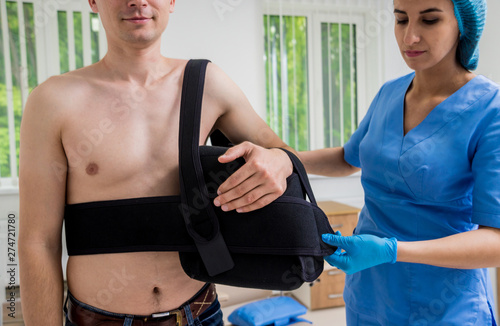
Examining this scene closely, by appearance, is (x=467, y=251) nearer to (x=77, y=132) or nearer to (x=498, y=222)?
(x=498, y=222)

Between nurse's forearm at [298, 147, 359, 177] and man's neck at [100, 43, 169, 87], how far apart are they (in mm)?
587

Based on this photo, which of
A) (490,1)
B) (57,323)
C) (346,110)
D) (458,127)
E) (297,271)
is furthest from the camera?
(346,110)

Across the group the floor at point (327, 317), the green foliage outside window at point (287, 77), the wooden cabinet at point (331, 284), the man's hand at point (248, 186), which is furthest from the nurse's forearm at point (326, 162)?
the green foliage outside window at point (287, 77)

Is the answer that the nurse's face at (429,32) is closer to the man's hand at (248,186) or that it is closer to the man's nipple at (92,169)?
the man's hand at (248,186)

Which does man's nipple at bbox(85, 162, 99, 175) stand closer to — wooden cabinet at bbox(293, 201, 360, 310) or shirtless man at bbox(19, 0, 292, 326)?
shirtless man at bbox(19, 0, 292, 326)

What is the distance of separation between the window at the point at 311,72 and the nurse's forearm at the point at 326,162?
2.04 m

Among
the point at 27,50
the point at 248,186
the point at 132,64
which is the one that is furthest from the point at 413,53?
the point at 27,50

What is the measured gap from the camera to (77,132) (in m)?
0.94

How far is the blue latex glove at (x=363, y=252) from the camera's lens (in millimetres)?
993

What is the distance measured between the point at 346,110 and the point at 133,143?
10.0 feet

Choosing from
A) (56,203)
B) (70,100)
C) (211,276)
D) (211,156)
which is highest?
(70,100)

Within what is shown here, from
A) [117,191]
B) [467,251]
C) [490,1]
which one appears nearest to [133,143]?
[117,191]

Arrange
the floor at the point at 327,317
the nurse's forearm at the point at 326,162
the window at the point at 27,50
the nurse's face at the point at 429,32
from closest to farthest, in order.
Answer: the nurse's face at the point at 429,32, the nurse's forearm at the point at 326,162, the floor at the point at 327,317, the window at the point at 27,50

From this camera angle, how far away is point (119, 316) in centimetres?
96
